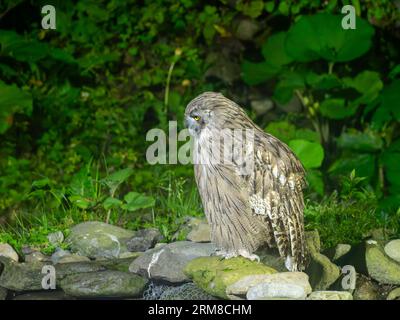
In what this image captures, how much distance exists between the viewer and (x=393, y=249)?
4805mm

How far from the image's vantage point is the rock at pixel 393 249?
15.6 feet

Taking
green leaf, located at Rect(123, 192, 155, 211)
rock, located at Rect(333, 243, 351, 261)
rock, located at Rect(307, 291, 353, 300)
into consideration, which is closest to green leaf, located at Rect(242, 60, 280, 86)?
green leaf, located at Rect(123, 192, 155, 211)

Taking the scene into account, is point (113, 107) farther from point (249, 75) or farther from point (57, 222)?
point (57, 222)

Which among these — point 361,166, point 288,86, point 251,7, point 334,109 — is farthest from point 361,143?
point 251,7

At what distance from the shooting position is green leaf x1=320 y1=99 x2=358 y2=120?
734 cm

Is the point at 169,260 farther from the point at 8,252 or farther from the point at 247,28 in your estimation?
the point at 247,28

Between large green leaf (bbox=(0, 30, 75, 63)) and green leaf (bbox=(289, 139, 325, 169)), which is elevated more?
large green leaf (bbox=(0, 30, 75, 63))

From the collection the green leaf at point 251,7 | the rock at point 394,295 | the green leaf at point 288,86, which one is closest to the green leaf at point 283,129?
the green leaf at point 288,86

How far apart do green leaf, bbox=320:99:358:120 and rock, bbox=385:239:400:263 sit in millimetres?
2613

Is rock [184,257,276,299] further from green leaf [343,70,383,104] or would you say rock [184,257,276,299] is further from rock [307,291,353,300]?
green leaf [343,70,383,104]

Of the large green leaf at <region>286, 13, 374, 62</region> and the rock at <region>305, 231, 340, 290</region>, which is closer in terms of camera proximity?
the rock at <region>305, 231, 340, 290</region>

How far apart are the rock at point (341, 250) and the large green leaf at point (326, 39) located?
2521 millimetres

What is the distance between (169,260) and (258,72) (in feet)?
11.0
